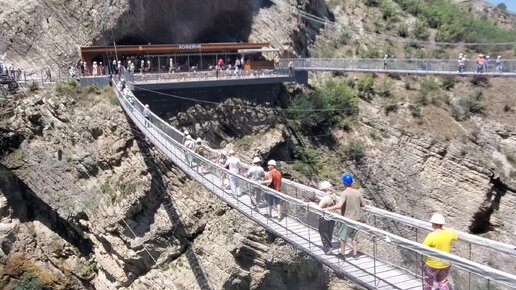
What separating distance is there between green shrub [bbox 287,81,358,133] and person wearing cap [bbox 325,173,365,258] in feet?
51.5

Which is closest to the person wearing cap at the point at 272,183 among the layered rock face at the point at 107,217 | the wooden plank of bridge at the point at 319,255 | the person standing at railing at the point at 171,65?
the wooden plank of bridge at the point at 319,255

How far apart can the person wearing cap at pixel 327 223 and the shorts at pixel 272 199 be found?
6.02 ft

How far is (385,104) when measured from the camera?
26469 millimetres

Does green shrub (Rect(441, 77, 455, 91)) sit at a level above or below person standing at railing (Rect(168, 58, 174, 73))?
below

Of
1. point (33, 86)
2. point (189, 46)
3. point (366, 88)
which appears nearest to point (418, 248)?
point (33, 86)

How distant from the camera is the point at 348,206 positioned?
7.92 metres

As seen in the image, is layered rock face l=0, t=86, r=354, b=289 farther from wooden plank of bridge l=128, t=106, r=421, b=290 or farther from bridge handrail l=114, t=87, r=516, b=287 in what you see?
bridge handrail l=114, t=87, r=516, b=287

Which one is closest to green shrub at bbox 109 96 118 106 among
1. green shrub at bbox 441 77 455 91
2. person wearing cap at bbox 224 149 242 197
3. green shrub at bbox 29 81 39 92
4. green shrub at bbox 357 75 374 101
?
green shrub at bbox 29 81 39 92

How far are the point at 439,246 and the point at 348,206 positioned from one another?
5.56 ft

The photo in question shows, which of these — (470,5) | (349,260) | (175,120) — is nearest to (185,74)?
(175,120)

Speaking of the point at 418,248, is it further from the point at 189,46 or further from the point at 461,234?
the point at 189,46

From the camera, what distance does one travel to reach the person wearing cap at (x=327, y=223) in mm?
8334

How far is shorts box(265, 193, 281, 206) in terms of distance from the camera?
34.1ft

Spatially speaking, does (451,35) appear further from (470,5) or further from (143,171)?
(143,171)
